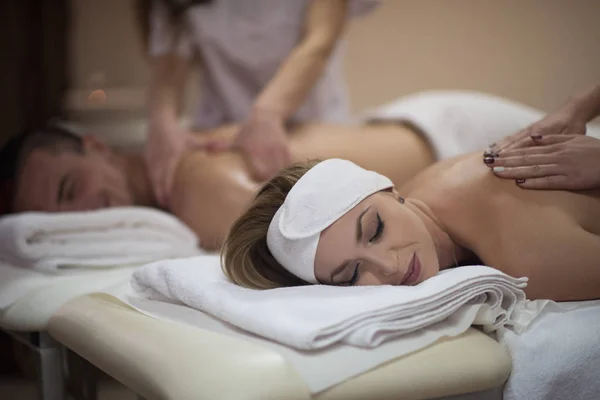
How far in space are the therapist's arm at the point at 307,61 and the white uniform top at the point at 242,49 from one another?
71 millimetres

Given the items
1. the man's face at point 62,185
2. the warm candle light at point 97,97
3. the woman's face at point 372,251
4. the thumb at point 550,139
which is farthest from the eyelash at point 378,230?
the warm candle light at point 97,97

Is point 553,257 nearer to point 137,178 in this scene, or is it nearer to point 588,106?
point 588,106

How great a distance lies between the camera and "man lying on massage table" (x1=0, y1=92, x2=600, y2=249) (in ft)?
5.38

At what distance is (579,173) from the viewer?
3.54ft

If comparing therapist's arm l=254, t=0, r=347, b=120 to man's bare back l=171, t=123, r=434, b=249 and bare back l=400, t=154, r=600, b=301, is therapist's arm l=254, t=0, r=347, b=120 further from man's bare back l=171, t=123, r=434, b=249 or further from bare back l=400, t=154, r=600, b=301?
bare back l=400, t=154, r=600, b=301

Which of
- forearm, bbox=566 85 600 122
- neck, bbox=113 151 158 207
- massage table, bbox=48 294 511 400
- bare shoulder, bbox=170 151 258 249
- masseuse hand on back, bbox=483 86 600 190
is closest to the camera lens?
massage table, bbox=48 294 511 400

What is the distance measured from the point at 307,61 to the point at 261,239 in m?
0.77

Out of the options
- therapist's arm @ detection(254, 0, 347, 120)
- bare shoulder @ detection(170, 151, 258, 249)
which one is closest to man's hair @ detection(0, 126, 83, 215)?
bare shoulder @ detection(170, 151, 258, 249)

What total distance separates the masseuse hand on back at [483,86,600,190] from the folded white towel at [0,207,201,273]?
2.33 feet

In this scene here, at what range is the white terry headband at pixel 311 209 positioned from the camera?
99 cm

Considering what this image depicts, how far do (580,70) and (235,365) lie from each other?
0.95 meters

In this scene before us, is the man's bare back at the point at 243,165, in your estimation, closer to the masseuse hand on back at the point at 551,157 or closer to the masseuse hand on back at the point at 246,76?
the masseuse hand on back at the point at 246,76

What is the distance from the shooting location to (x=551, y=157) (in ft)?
3.58

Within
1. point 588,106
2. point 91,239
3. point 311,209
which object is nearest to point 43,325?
point 91,239
